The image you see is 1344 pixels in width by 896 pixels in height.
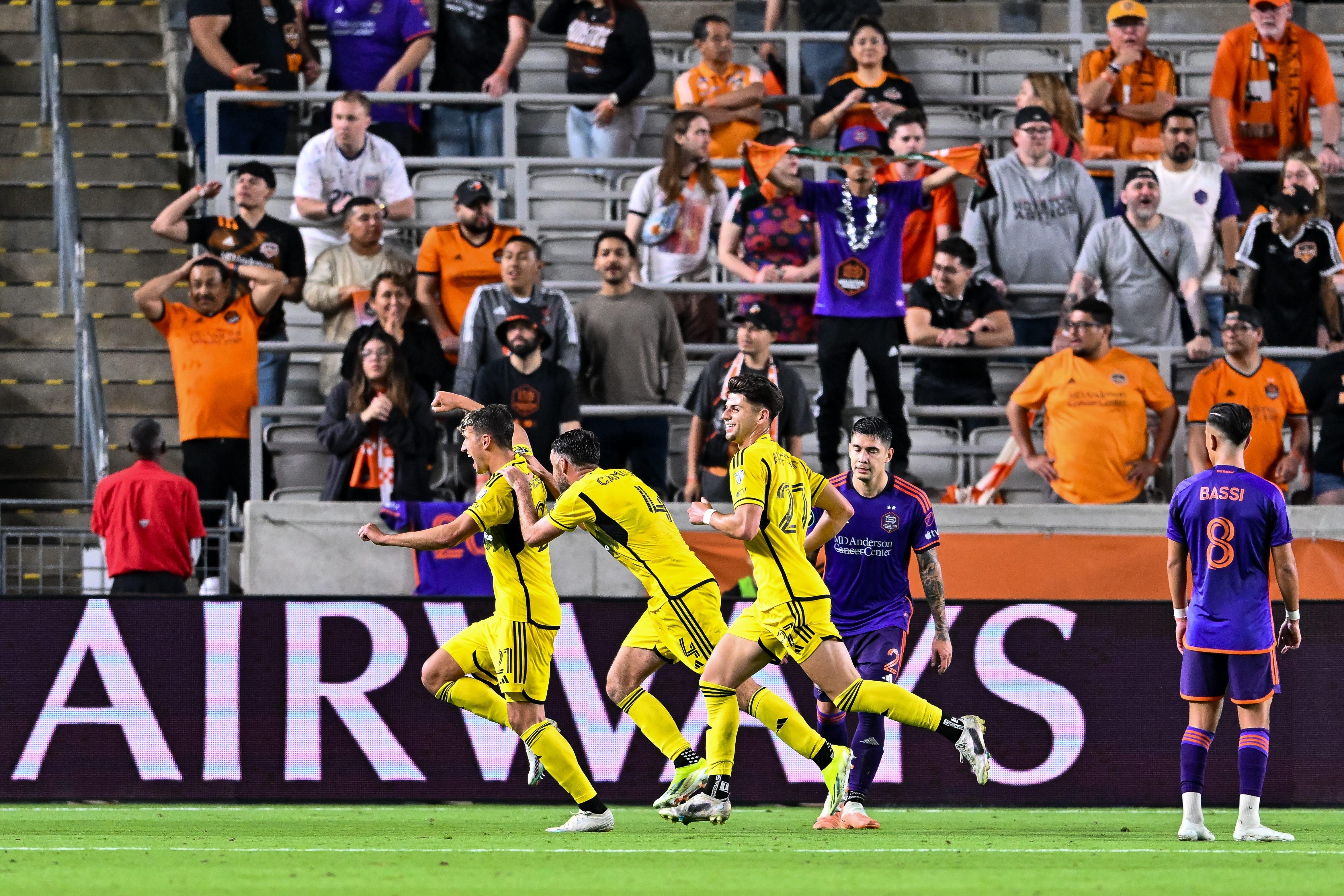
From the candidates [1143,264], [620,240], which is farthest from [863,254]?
[1143,264]

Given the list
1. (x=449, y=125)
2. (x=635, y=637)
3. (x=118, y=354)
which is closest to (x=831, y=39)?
(x=449, y=125)

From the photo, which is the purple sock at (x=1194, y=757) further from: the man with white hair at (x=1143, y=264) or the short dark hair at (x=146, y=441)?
the short dark hair at (x=146, y=441)

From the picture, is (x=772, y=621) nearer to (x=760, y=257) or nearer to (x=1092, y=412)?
(x=1092, y=412)

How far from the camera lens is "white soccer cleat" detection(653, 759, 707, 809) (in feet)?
29.2

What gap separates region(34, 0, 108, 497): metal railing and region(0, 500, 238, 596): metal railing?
15.5 inches

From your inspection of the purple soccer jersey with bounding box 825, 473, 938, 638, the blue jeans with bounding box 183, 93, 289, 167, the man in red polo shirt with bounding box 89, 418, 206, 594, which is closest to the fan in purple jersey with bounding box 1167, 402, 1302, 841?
the purple soccer jersey with bounding box 825, 473, 938, 638

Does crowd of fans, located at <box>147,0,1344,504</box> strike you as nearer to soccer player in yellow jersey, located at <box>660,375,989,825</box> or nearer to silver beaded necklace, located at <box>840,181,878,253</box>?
silver beaded necklace, located at <box>840,181,878,253</box>

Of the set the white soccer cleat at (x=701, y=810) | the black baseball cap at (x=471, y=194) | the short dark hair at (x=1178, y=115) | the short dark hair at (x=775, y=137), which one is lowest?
the white soccer cleat at (x=701, y=810)

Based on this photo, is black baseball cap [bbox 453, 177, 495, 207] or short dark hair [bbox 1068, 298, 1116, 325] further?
black baseball cap [bbox 453, 177, 495, 207]

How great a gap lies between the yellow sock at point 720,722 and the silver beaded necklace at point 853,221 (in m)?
4.42

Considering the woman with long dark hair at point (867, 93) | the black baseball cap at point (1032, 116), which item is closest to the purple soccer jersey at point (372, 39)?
the woman with long dark hair at point (867, 93)

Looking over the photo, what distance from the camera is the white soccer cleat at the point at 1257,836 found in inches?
325

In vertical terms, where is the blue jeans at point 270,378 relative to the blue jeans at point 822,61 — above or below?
below

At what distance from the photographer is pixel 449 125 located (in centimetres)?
1527
